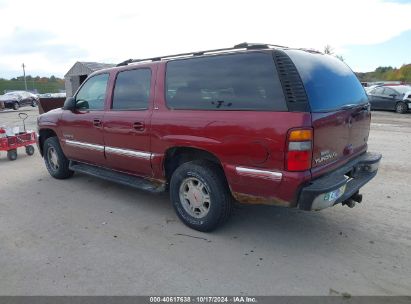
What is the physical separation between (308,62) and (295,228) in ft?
5.96

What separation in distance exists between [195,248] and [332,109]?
191cm

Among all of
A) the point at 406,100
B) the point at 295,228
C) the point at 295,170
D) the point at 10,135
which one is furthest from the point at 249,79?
the point at 406,100

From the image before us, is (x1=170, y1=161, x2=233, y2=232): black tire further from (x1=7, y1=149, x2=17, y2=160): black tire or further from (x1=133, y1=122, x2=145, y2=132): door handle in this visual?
(x1=7, y1=149, x2=17, y2=160): black tire

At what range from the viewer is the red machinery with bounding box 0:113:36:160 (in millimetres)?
8084

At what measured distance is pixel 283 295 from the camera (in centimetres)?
284

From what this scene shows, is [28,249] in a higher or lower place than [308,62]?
lower

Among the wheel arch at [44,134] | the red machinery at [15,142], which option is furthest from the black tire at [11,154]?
the wheel arch at [44,134]

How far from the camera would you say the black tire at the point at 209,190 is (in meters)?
3.76

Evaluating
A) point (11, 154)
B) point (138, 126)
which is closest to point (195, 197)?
point (138, 126)

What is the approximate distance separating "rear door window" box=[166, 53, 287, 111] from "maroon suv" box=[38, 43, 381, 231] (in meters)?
0.01

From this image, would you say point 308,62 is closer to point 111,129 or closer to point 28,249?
point 111,129

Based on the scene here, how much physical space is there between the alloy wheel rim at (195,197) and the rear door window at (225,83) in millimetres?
845

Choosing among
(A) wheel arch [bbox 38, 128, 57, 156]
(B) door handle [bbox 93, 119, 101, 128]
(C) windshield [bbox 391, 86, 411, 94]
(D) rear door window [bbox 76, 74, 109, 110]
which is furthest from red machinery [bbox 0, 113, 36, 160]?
(C) windshield [bbox 391, 86, 411, 94]

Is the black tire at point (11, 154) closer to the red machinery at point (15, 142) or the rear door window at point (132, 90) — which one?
the red machinery at point (15, 142)
